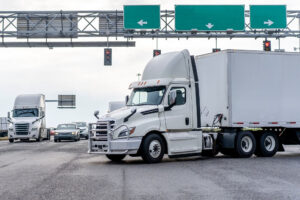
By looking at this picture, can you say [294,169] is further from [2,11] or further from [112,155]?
[2,11]

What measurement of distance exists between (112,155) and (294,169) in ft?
19.9

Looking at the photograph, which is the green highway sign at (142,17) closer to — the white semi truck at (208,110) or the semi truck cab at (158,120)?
the white semi truck at (208,110)

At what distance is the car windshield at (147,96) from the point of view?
16.5 m

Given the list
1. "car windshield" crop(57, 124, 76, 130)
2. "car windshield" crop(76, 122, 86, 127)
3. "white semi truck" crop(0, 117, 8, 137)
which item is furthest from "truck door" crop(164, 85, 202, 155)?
"white semi truck" crop(0, 117, 8, 137)

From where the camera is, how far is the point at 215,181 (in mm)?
11273

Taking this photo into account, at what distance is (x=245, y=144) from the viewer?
18.5 meters

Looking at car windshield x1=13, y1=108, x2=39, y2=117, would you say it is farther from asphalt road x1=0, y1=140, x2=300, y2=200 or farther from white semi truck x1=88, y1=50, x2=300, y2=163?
asphalt road x1=0, y1=140, x2=300, y2=200

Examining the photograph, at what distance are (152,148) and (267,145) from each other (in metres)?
5.13

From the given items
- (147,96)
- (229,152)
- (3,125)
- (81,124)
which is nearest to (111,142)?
(147,96)

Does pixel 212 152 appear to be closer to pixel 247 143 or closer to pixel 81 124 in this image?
pixel 247 143

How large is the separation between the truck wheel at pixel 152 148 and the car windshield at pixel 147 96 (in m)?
1.16

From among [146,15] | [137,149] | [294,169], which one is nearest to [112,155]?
[137,149]

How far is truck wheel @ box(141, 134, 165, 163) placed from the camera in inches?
624

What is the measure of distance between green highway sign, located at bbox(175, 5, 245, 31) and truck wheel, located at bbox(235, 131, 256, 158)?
12.9m
